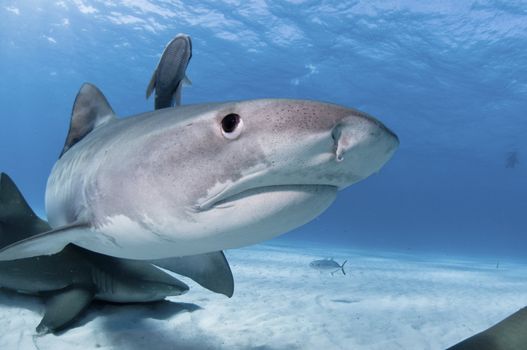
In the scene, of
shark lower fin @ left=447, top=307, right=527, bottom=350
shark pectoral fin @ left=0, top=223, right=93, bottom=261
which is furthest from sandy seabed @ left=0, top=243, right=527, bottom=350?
shark lower fin @ left=447, top=307, right=527, bottom=350

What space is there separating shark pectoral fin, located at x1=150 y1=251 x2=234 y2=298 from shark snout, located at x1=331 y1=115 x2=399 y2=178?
224 centimetres

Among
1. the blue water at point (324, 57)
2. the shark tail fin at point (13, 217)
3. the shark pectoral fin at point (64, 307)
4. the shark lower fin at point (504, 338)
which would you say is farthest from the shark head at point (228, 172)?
the blue water at point (324, 57)

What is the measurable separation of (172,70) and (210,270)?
2277 millimetres

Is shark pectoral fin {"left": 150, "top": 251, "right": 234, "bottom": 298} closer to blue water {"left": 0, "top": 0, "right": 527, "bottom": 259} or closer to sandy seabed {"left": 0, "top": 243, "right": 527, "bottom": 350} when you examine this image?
sandy seabed {"left": 0, "top": 243, "right": 527, "bottom": 350}

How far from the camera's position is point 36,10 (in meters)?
29.7

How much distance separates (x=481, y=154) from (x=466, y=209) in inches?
3616

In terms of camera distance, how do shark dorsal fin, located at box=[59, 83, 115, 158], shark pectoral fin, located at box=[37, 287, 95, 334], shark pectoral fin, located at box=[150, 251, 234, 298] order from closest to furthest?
shark pectoral fin, located at box=[37, 287, 95, 334] → shark pectoral fin, located at box=[150, 251, 234, 298] → shark dorsal fin, located at box=[59, 83, 115, 158]

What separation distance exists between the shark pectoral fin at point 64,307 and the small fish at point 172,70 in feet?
7.13

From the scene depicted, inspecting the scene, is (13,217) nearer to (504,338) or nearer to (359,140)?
(359,140)

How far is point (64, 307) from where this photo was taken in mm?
3420

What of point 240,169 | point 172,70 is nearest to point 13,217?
point 172,70

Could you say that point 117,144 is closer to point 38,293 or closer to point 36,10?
point 38,293

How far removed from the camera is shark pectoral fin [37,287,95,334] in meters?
3.27

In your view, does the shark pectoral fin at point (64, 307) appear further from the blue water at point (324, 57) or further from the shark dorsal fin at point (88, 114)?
the blue water at point (324, 57)
